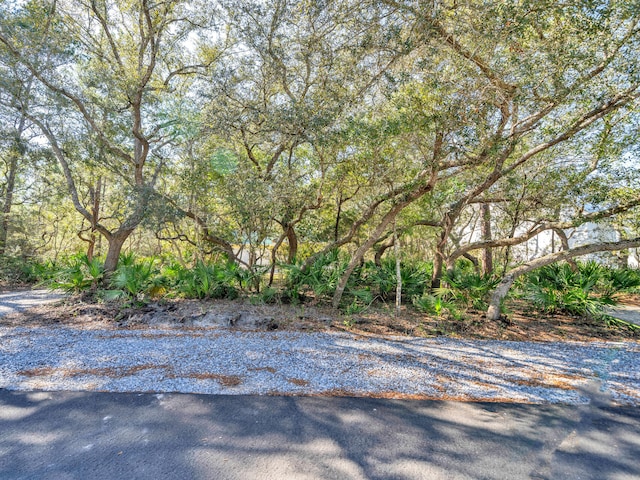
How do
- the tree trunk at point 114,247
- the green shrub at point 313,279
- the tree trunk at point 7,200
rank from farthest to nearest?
the tree trunk at point 7,200 < the tree trunk at point 114,247 < the green shrub at point 313,279

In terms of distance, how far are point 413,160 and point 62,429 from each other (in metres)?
6.19

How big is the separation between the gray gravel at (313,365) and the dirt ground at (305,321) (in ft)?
1.52

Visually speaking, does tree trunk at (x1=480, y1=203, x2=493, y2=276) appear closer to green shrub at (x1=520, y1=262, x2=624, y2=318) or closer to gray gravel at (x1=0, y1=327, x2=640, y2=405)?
green shrub at (x1=520, y1=262, x2=624, y2=318)

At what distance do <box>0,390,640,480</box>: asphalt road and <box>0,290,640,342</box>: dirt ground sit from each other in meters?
3.03

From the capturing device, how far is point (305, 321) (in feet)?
21.5

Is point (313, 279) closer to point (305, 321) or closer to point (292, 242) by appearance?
point (305, 321)

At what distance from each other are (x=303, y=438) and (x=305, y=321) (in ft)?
13.1

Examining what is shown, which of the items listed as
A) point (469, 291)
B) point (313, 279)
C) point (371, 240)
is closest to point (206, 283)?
point (313, 279)

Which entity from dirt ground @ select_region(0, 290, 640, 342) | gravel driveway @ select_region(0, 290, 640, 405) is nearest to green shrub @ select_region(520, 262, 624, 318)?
dirt ground @ select_region(0, 290, 640, 342)

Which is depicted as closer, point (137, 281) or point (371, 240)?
point (371, 240)

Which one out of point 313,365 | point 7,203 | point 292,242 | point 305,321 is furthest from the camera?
point 7,203

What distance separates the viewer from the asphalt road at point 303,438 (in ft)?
7.23

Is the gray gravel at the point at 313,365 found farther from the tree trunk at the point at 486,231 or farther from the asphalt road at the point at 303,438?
the tree trunk at the point at 486,231

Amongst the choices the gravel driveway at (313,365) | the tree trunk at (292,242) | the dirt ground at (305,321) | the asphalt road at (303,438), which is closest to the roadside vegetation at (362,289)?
the dirt ground at (305,321)
